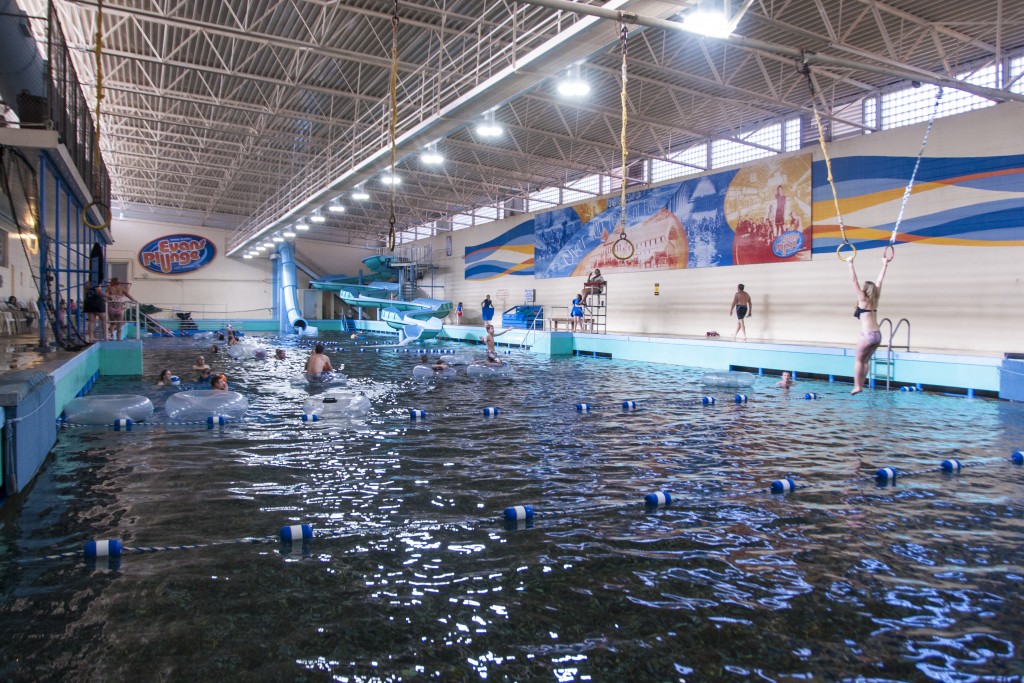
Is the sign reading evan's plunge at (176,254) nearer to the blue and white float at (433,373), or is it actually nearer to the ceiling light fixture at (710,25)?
the blue and white float at (433,373)

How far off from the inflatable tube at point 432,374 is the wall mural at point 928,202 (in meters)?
9.24

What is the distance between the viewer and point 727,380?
36.2 ft

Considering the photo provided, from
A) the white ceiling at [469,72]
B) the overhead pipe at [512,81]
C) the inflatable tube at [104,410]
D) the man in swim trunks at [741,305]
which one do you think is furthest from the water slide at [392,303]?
the inflatable tube at [104,410]

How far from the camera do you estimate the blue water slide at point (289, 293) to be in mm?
30509

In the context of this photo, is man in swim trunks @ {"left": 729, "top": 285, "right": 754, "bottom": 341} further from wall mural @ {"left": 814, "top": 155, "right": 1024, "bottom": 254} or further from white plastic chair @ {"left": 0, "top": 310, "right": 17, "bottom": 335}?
white plastic chair @ {"left": 0, "top": 310, "right": 17, "bottom": 335}

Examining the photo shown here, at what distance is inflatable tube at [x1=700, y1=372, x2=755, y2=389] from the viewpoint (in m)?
11.0

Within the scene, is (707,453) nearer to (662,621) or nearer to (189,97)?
(662,621)

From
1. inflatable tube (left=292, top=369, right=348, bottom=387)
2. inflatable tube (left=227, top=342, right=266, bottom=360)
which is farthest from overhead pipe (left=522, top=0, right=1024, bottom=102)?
inflatable tube (left=227, top=342, right=266, bottom=360)

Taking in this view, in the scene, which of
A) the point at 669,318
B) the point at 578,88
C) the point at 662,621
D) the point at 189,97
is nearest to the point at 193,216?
the point at 189,97

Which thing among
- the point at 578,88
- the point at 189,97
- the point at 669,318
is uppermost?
the point at 189,97

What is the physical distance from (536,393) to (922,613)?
755 centimetres

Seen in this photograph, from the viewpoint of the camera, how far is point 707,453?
5.97m

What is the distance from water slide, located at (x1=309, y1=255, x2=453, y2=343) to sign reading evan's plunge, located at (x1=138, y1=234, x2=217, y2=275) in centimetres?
744

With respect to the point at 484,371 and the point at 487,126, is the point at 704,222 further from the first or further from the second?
the point at 484,371
